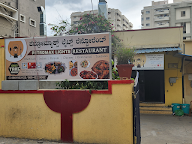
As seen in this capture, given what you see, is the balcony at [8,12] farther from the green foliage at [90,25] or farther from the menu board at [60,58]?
the menu board at [60,58]

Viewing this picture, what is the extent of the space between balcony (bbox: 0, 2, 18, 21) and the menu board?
16996mm

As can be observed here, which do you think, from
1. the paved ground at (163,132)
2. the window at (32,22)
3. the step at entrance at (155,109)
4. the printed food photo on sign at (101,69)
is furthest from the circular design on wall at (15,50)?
the window at (32,22)

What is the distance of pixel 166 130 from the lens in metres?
7.44

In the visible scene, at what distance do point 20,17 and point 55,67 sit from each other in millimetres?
20714

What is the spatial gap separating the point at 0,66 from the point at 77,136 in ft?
10.1

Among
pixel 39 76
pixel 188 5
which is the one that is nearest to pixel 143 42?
pixel 39 76

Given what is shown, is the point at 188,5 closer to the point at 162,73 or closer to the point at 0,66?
the point at 162,73

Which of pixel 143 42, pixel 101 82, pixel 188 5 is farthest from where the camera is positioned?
pixel 188 5

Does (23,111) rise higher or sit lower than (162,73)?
lower

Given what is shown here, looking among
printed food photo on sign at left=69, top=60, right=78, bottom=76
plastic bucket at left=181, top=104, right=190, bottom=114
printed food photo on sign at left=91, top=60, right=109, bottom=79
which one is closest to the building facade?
plastic bucket at left=181, top=104, right=190, bottom=114

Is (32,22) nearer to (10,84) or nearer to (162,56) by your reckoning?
(162,56)

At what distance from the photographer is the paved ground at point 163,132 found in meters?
5.95

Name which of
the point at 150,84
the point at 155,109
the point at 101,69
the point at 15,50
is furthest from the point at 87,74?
the point at 150,84

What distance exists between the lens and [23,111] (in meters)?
5.03
